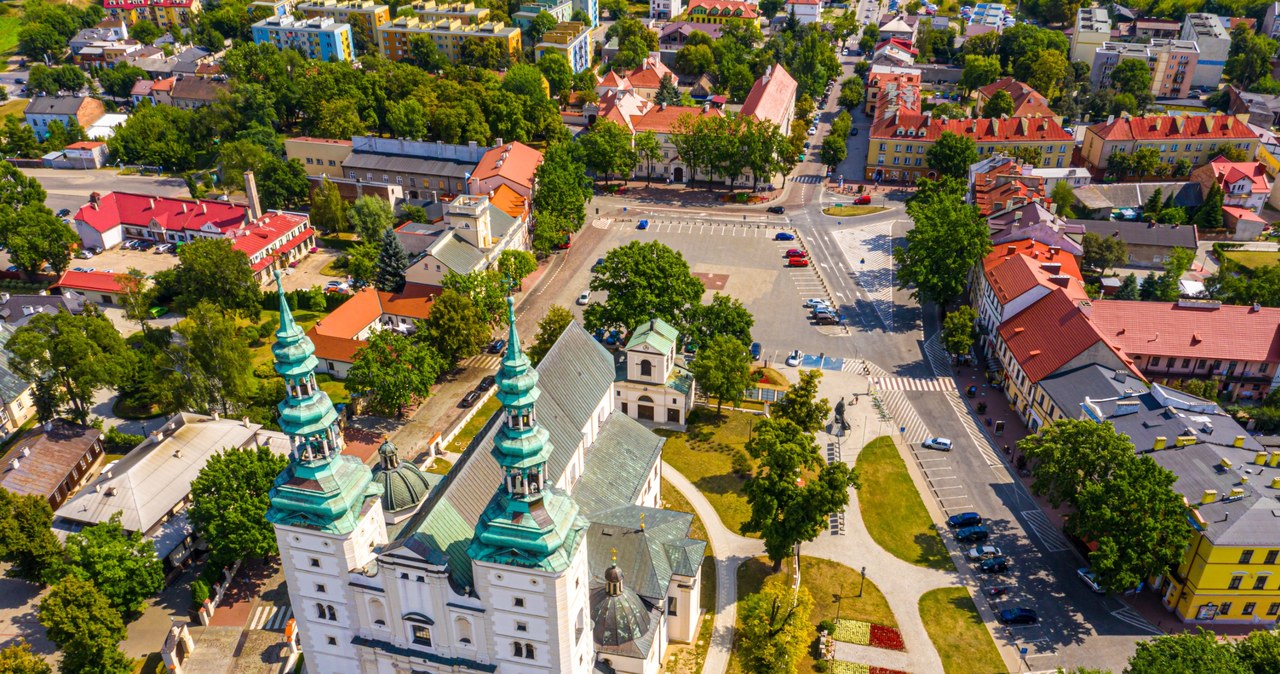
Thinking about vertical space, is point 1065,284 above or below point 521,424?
below

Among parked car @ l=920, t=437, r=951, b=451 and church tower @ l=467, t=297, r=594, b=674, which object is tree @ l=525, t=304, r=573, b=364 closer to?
parked car @ l=920, t=437, r=951, b=451

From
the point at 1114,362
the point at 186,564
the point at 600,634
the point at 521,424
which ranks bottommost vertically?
the point at 186,564

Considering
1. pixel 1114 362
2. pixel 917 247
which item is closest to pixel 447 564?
pixel 1114 362

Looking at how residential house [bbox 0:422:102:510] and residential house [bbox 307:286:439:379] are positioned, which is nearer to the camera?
residential house [bbox 0:422:102:510]

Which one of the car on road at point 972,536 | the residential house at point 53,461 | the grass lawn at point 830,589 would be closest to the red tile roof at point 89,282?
the residential house at point 53,461

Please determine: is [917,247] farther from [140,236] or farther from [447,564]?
[140,236]

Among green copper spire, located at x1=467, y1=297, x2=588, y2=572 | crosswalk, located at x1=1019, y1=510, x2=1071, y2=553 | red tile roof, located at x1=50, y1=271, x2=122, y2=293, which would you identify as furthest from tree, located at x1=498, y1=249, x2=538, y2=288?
crosswalk, located at x1=1019, y1=510, x2=1071, y2=553

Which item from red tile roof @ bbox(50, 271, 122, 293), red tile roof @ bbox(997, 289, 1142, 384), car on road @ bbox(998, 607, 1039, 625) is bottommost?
car on road @ bbox(998, 607, 1039, 625)

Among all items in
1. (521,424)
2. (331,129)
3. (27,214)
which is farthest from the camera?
(331,129)
